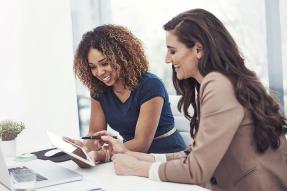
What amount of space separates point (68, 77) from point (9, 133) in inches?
66.0

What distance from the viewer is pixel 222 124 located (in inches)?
50.0

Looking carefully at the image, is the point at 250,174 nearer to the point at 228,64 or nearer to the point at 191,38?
the point at 228,64

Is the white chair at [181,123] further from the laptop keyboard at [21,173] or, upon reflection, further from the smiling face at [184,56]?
the laptop keyboard at [21,173]

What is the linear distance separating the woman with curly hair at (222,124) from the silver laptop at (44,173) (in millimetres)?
173

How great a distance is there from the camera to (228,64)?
1359 millimetres

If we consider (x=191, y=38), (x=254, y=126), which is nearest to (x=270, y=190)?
(x=254, y=126)

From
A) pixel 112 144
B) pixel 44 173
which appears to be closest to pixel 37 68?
pixel 112 144

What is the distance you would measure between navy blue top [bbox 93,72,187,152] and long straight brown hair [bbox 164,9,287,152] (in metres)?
0.56

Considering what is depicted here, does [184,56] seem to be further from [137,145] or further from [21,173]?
[21,173]

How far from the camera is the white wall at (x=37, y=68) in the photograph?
10.8 ft

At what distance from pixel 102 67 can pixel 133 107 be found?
25 cm

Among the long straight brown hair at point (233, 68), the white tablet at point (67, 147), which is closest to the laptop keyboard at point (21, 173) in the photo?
the white tablet at point (67, 147)

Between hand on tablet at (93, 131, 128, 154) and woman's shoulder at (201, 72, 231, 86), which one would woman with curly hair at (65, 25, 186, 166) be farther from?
woman's shoulder at (201, 72, 231, 86)

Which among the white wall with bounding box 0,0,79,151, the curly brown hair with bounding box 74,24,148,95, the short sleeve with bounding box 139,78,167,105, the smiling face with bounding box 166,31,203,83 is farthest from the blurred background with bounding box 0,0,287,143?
the smiling face with bounding box 166,31,203,83
